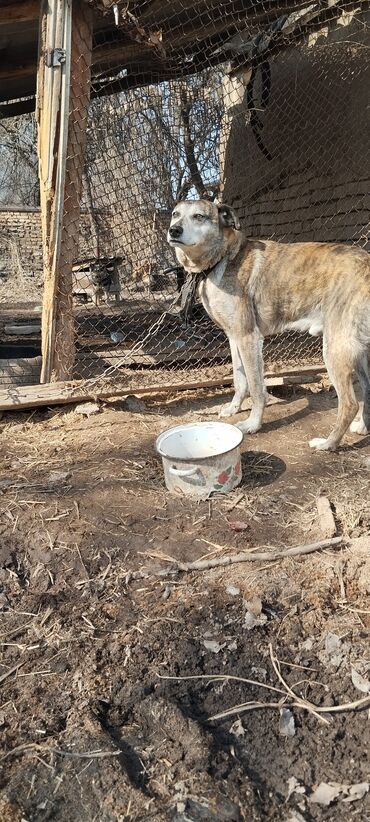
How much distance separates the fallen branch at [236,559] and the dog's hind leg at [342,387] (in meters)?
1.23

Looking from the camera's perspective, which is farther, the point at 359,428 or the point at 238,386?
the point at 238,386

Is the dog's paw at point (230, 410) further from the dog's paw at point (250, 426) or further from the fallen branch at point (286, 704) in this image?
the fallen branch at point (286, 704)

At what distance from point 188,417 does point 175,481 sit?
151 cm

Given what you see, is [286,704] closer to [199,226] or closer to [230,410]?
[230,410]

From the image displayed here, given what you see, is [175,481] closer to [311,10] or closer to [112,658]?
[112,658]

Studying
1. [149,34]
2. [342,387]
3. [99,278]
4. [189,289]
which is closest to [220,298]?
[342,387]

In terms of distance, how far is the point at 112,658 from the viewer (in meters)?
2.11

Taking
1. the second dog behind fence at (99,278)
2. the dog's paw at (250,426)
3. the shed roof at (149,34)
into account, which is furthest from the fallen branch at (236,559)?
the second dog behind fence at (99,278)

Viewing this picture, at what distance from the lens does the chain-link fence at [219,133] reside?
4.94m

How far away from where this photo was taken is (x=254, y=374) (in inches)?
167

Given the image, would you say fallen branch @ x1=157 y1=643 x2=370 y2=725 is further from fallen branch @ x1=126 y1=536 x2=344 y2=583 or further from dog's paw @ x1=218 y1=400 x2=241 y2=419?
dog's paw @ x1=218 y1=400 x2=241 y2=419

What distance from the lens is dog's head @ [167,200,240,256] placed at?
13.4ft

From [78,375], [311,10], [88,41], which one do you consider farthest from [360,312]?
[311,10]

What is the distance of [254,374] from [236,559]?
188 centimetres
